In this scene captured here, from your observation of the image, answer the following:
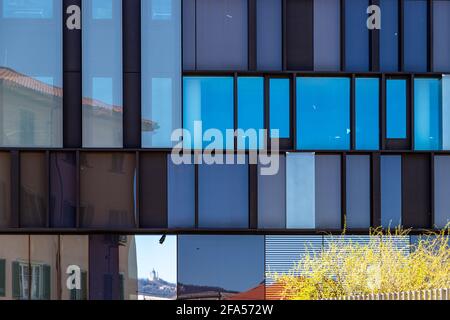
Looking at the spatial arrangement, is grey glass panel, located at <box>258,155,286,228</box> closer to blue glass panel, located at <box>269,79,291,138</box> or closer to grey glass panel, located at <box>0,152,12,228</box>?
blue glass panel, located at <box>269,79,291,138</box>

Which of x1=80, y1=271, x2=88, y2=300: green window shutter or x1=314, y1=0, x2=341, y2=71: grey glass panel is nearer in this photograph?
x1=80, y1=271, x2=88, y2=300: green window shutter

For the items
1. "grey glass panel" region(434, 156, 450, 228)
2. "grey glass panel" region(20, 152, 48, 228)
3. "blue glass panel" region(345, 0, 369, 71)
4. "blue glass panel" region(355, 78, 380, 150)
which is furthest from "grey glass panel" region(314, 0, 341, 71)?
"grey glass panel" region(20, 152, 48, 228)

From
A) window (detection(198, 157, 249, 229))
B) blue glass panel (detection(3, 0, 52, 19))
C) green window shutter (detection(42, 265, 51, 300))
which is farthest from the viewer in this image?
window (detection(198, 157, 249, 229))

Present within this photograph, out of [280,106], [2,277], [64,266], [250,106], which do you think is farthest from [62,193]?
[280,106]

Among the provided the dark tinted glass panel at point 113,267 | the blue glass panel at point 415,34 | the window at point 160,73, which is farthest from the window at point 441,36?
the dark tinted glass panel at point 113,267

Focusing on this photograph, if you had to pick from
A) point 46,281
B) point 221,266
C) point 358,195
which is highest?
point 358,195

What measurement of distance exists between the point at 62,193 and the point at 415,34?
10.2 meters

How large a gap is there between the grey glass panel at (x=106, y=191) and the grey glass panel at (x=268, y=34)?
14.6 ft

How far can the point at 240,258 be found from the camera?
15.6 m

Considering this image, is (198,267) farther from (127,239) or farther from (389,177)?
(389,177)

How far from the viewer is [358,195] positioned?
15766 mm

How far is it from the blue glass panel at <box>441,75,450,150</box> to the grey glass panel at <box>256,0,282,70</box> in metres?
4.46

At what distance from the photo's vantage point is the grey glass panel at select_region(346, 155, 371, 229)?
51.7 ft

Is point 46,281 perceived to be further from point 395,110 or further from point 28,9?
point 395,110
